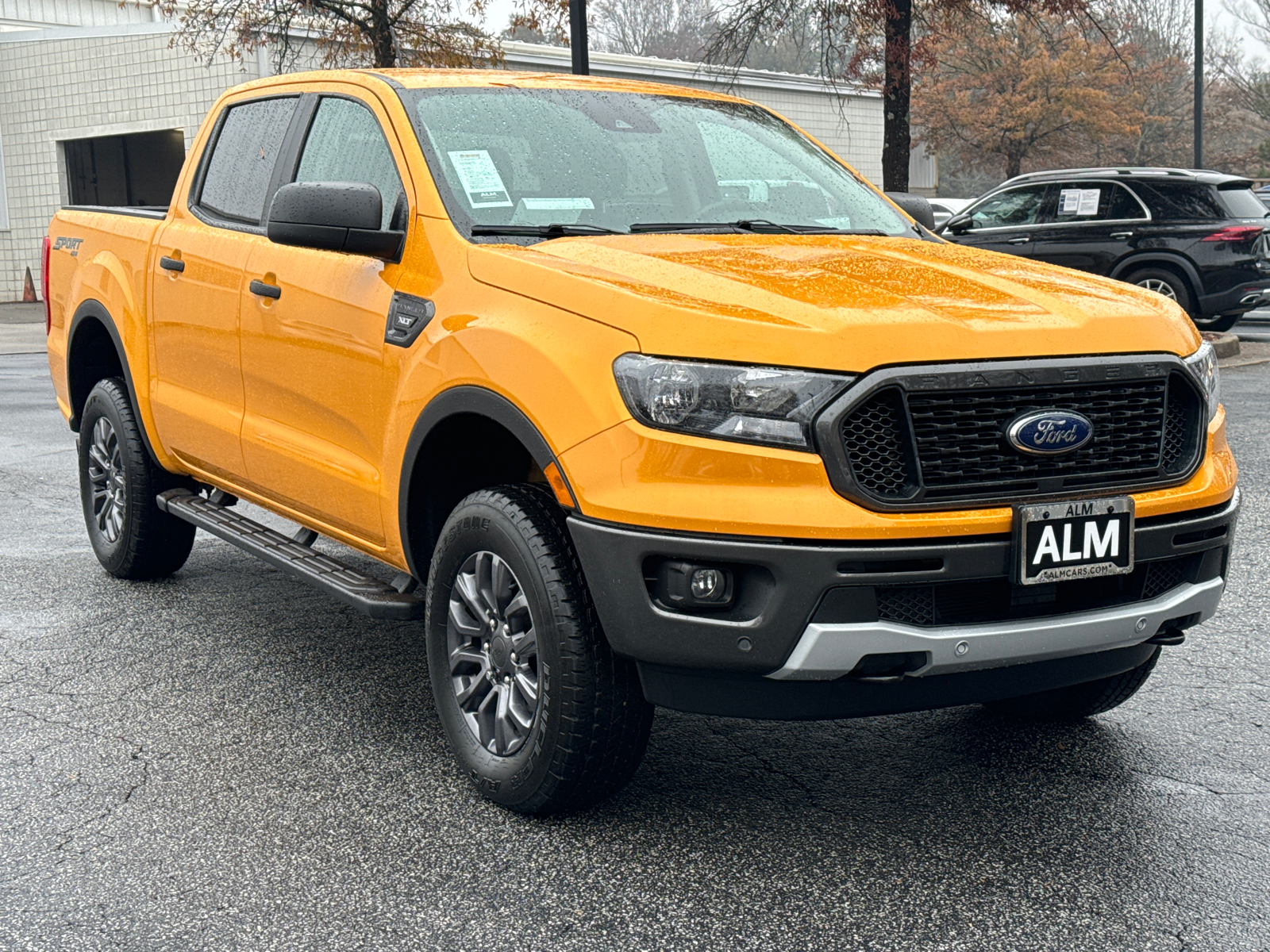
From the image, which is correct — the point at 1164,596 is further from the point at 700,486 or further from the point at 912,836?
the point at 700,486

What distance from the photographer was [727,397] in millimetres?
3123

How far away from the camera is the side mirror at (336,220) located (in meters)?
3.99

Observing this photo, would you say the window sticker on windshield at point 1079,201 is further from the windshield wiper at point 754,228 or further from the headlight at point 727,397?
the headlight at point 727,397

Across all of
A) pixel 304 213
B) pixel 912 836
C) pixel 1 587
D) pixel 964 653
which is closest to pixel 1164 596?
pixel 964 653

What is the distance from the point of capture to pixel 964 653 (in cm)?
315

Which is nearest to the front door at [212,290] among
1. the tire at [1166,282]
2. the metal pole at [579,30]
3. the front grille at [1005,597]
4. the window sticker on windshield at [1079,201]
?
the front grille at [1005,597]

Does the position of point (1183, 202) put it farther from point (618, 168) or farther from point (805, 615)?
point (805, 615)

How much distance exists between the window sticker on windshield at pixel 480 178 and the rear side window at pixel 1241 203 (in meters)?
13.1

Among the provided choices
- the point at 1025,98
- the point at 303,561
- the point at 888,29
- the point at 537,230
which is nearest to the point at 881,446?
the point at 537,230

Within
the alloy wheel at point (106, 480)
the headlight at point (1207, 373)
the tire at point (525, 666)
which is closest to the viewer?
the tire at point (525, 666)

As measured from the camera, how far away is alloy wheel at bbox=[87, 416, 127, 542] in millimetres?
6164

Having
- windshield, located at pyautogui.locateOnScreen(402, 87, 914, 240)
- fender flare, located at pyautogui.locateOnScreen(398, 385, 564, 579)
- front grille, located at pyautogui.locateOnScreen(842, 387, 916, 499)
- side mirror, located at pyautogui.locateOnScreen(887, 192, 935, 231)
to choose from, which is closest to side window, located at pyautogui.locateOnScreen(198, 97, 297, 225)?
windshield, located at pyautogui.locateOnScreen(402, 87, 914, 240)

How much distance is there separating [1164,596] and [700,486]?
1209 mm

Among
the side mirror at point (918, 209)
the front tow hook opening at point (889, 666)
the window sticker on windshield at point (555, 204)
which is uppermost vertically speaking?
the window sticker on windshield at point (555, 204)
